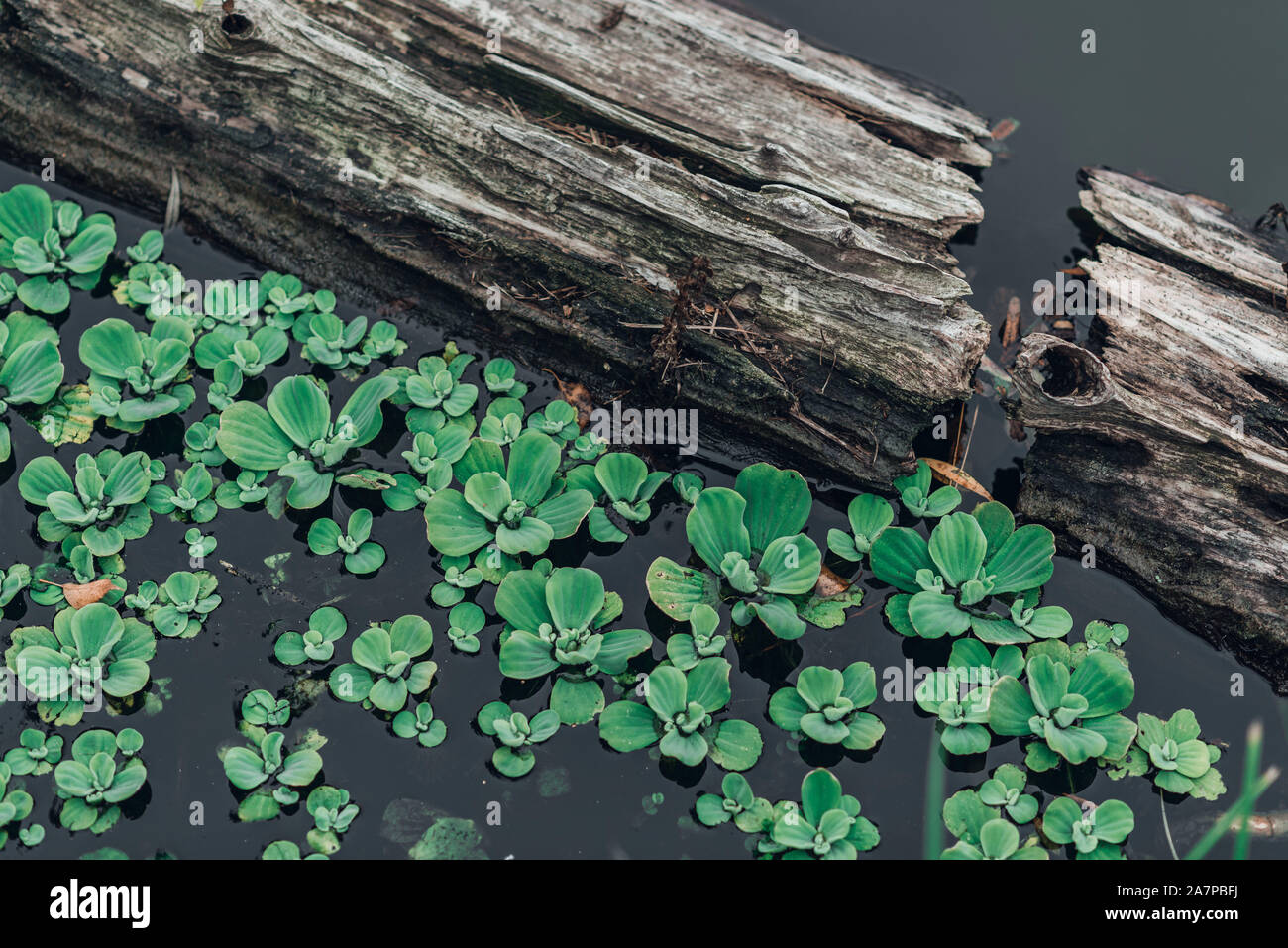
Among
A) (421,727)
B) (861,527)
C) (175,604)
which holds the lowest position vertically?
(421,727)

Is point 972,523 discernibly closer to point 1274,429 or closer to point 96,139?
point 1274,429

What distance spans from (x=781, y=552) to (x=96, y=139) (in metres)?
3.25

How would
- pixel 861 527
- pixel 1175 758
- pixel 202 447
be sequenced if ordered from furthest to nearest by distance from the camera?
pixel 202 447
pixel 861 527
pixel 1175 758

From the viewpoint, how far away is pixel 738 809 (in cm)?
274

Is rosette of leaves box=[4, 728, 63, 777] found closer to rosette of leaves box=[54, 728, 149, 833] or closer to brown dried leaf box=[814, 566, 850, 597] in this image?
rosette of leaves box=[54, 728, 149, 833]

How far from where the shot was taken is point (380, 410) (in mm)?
3432

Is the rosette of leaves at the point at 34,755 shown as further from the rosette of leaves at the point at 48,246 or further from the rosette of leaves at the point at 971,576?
the rosette of leaves at the point at 971,576

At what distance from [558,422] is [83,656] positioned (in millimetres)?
1725

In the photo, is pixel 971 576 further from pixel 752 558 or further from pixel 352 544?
pixel 352 544

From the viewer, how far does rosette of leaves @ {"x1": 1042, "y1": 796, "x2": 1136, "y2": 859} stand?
2.71m

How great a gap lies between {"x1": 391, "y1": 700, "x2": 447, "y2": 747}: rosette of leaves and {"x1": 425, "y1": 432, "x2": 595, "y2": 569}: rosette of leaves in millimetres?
509

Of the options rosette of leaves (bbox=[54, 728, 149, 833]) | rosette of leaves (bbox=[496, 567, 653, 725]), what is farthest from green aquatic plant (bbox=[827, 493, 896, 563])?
rosette of leaves (bbox=[54, 728, 149, 833])

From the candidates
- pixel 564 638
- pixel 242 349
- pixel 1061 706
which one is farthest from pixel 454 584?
pixel 1061 706
